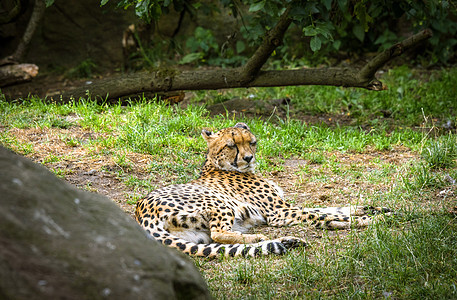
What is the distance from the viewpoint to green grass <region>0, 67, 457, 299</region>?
10.5ft

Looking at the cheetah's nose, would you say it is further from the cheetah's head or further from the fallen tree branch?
the fallen tree branch

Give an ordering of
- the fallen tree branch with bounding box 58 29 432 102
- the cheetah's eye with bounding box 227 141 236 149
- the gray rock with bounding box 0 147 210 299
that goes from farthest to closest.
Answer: the fallen tree branch with bounding box 58 29 432 102, the cheetah's eye with bounding box 227 141 236 149, the gray rock with bounding box 0 147 210 299

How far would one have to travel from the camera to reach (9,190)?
6.37ft

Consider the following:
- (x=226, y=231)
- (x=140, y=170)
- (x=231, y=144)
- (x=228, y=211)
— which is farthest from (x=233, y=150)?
(x=140, y=170)

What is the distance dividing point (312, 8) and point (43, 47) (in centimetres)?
784

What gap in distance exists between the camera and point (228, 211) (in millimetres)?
4227

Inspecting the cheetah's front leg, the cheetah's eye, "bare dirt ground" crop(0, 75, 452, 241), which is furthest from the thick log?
the cheetah's front leg

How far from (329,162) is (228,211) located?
229 centimetres

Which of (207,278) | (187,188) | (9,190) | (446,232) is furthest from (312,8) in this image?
(9,190)

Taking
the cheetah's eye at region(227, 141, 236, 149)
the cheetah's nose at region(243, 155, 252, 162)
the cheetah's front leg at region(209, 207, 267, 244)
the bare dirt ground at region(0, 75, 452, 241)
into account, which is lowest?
the bare dirt ground at region(0, 75, 452, 241)

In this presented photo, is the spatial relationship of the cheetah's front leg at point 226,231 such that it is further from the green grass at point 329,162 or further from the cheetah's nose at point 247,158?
the cheetah's nose at point 247,158

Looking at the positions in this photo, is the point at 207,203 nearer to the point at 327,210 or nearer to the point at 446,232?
the point at 327,210

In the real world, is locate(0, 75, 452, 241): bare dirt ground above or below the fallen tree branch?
below

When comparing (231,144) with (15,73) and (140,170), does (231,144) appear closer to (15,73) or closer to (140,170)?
(140,170)
